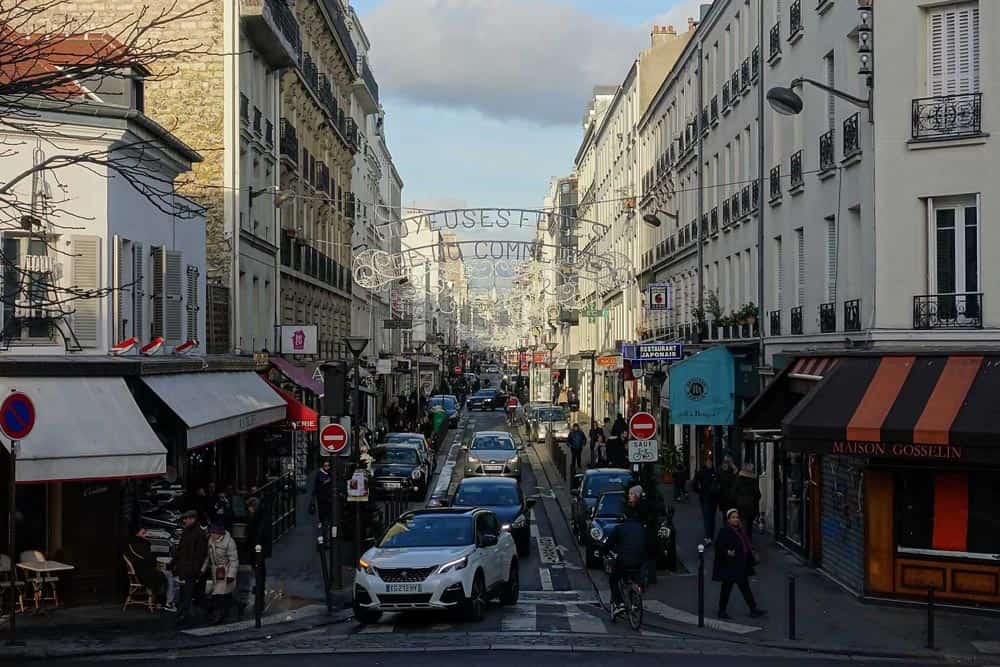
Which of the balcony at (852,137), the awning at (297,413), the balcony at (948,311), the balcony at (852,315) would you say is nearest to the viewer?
the balcony at (948,311)

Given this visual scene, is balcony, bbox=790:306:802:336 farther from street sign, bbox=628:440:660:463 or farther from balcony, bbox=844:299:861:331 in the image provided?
street sign, bbox=628:440:660:463

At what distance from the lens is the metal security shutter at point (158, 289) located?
77.7 ft

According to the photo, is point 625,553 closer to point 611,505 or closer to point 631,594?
point 631,594

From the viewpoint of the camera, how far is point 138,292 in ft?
73.6

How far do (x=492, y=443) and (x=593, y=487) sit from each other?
1385 cm

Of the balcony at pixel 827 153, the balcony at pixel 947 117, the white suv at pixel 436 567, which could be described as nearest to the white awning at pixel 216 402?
the white suv at pixel 436 567

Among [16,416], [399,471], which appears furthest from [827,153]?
[399,471]

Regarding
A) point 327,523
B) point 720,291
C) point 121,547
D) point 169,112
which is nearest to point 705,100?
point 720,291

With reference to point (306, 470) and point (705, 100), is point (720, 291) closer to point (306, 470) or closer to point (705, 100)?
point (705, 100)

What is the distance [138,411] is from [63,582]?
2.78m

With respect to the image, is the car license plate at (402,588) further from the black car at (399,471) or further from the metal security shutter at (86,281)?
the black car at (399,471)

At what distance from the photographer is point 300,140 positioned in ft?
147

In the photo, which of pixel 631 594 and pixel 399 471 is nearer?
pixel 631 594

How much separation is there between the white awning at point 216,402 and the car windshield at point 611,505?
23.2ft
